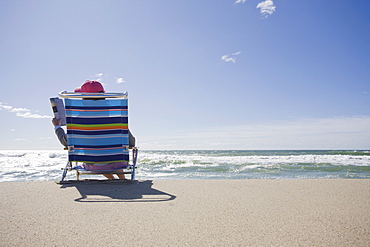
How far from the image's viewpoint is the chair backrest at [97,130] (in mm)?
3743

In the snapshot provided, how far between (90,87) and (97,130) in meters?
0.70

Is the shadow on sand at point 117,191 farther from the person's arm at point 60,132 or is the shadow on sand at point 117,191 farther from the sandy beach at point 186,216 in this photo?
the person's arm at point 60,132

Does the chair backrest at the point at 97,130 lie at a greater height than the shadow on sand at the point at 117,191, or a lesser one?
greater

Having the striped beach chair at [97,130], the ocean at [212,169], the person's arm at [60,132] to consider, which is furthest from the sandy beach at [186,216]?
the ocean at [212,169]

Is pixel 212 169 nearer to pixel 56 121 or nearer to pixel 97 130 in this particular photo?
pixel 97 130

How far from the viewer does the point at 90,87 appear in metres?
3.82

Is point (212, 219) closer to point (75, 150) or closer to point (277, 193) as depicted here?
point (277, 193)

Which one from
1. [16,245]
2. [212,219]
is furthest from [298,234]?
[16,245]

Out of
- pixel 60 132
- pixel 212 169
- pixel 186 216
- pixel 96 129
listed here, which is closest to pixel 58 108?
pixel 60 132

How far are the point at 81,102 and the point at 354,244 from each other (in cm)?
366

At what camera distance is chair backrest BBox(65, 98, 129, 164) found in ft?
12.3

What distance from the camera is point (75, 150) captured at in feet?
12.4

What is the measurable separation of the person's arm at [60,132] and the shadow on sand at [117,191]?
28.0 inches

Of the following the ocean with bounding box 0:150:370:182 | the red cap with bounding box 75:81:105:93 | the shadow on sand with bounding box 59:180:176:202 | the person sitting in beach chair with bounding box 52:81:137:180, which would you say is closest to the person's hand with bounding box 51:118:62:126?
the person sitting in beach chair with bounding box 52:81:137:180
